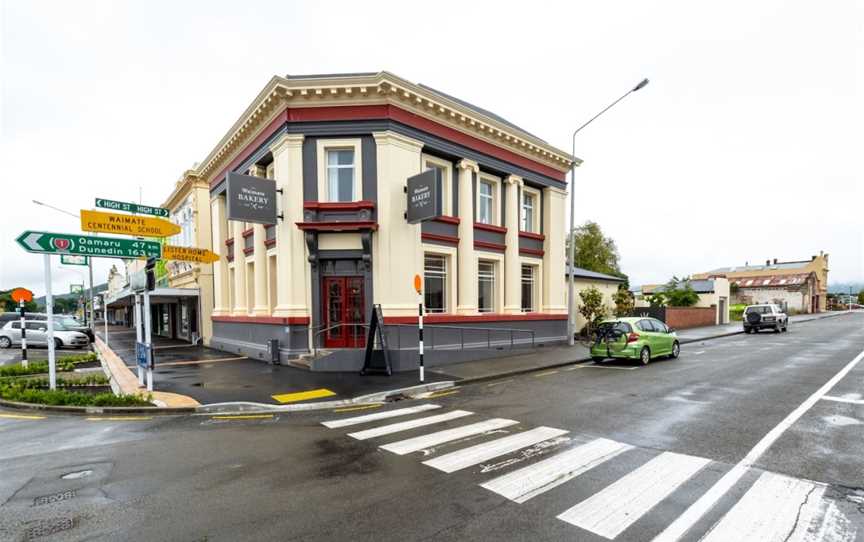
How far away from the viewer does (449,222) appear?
15156mm

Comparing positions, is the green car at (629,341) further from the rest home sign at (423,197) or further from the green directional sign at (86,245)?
the green directional sign at (86,245)

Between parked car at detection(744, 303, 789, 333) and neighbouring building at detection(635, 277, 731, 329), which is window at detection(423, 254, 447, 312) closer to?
neighbouring building at detection(635, 277, 731, 329)

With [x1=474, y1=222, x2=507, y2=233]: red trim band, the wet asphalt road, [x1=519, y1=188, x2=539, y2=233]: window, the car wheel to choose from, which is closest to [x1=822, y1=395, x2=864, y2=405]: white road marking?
the wet asphalt road

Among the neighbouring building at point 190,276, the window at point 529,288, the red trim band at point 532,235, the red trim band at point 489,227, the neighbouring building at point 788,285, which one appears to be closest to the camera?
the red trim band at point 489,227

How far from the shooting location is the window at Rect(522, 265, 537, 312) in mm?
18844

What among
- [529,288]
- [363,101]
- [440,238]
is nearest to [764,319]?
[529,288]

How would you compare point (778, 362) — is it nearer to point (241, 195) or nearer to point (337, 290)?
point (337, 290)

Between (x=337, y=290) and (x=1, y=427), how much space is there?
8.26m

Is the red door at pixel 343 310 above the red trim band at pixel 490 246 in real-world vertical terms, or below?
below

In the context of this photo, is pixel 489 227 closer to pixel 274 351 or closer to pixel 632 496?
pixel 274 351

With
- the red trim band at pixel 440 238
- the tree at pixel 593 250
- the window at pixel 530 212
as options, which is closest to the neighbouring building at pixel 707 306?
the tree at pixel 593 250

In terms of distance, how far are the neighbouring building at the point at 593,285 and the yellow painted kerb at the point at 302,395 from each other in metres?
14.4

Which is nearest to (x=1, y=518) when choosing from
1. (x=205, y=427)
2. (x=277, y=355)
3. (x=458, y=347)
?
(x=205, y=427)

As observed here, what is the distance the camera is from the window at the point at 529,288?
61.8ft
